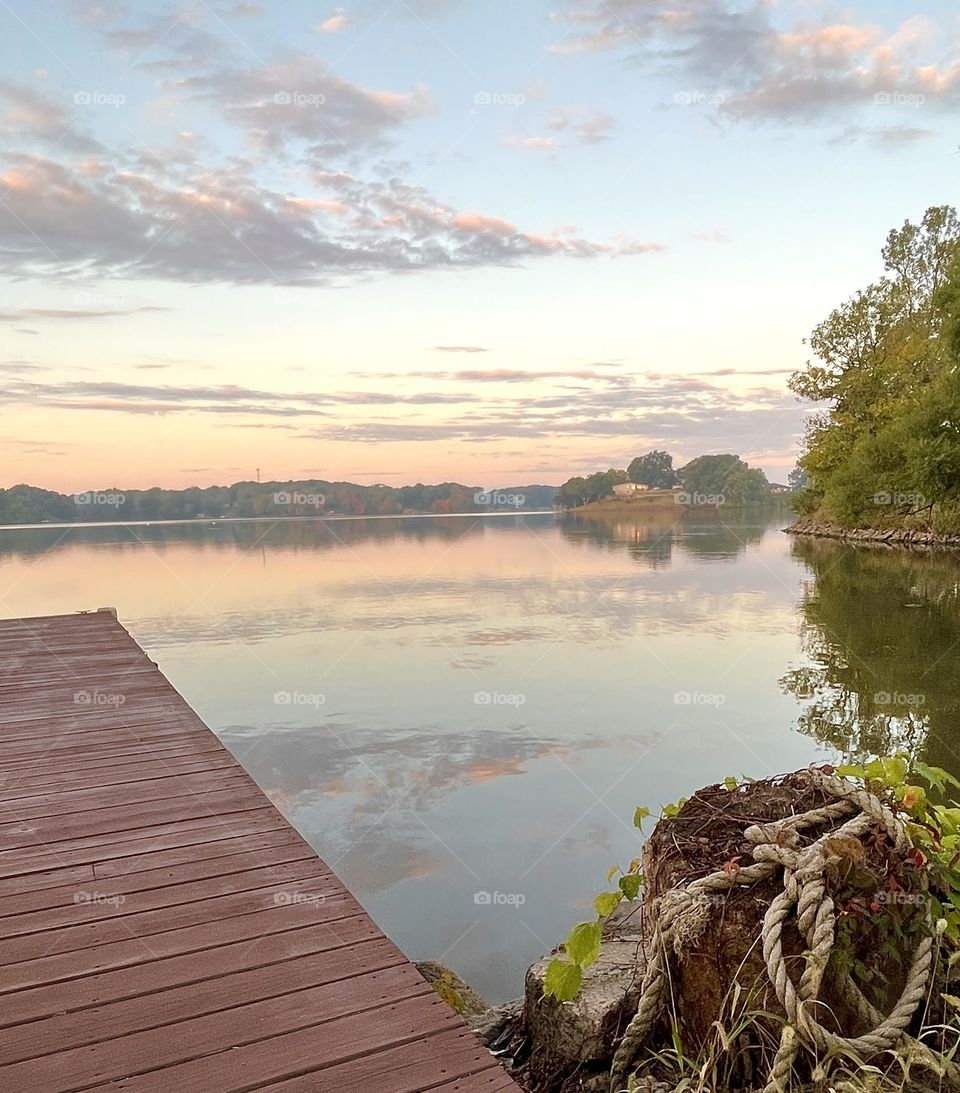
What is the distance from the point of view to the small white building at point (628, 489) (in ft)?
193

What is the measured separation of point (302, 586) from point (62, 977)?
1850 centimetres

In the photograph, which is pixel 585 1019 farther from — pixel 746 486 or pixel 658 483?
pixel 746 486

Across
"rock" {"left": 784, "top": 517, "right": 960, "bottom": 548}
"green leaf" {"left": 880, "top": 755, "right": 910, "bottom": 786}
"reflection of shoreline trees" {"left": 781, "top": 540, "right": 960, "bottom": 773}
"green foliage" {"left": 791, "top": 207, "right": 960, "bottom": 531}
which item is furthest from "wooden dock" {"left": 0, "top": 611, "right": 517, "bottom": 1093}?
"rock" {"left": 784, "top": 517, "right": 960, "bottom": 548}

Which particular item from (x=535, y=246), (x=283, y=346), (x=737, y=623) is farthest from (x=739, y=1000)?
(x=283, y=346)

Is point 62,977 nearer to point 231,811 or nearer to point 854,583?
point 231,811

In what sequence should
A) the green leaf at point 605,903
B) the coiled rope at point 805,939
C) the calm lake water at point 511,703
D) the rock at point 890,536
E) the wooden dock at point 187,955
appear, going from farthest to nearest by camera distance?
the rock at point 890,536
the calm lake water at point 511,703
the green leaf at point 605,903
the wooden dock at point 187,955
the coiled rope at point 805,939

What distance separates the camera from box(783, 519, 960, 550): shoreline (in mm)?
32531

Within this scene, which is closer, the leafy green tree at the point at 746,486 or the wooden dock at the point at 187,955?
the wooden dock at the point at 187,955

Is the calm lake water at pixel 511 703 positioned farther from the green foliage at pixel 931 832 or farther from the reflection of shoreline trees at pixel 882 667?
the green foliage at pixel 931 832

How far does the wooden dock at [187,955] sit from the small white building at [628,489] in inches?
2119

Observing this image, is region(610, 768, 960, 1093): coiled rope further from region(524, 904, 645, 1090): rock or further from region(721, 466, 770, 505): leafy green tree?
region(721, 466, 770, 505): leafy green tree

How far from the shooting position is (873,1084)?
6.26ft

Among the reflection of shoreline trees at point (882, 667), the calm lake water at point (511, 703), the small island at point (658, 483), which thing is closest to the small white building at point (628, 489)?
the small island at point (658, 483)

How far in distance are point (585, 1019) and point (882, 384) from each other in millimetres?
39464
